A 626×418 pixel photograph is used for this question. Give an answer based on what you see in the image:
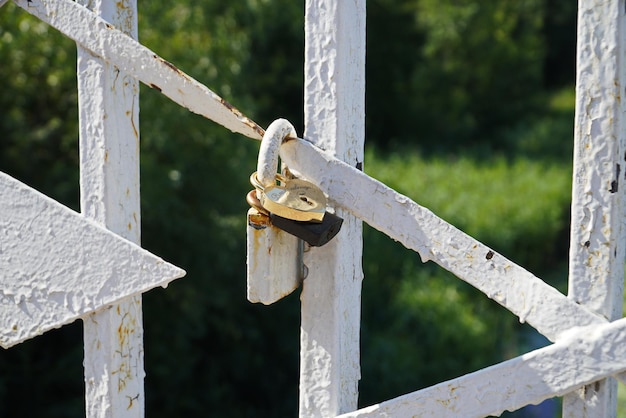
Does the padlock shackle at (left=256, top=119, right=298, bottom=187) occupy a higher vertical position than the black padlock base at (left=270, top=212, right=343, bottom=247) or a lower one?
higher

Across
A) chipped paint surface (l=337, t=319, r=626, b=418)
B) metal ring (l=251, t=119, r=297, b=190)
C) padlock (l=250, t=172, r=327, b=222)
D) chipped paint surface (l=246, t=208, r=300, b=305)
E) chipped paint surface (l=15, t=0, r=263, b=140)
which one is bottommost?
chipped paint surface (l=337, t=319, r=626, b=418)

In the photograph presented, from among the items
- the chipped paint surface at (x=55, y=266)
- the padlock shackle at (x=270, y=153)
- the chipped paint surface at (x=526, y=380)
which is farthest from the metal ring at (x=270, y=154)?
the chipped paint surface at (x=526, y=380)

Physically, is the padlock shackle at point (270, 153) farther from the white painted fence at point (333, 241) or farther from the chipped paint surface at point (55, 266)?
the chipped paint surface at point (55, 266)

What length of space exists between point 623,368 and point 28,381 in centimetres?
351

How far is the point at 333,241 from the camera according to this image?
1.10 m

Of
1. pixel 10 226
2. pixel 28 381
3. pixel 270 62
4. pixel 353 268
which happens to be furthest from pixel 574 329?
pixel 270 62

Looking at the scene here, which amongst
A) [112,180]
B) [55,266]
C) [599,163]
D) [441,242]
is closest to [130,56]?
[112,180]

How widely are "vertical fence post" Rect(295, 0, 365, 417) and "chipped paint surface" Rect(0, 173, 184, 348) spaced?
219mm

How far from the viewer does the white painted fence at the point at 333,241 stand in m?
1.02

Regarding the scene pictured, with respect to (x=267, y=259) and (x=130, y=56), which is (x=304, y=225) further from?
(x=130, y=56)

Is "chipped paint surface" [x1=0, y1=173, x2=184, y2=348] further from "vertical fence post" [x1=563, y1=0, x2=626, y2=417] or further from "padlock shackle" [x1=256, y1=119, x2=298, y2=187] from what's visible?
"vertical fence post" [x1=563, y1=0, x2=626, y2=417]

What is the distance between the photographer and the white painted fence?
1019 millimetres

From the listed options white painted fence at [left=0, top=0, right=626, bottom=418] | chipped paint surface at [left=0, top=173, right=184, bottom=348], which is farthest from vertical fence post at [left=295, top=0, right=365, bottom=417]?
chipped paint surface at [left=0, top=173, right=184, bottom=348]

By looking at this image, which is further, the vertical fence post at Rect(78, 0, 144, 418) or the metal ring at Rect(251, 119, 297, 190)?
the vertical fence post at Rect(78, 0, 144, 418)
